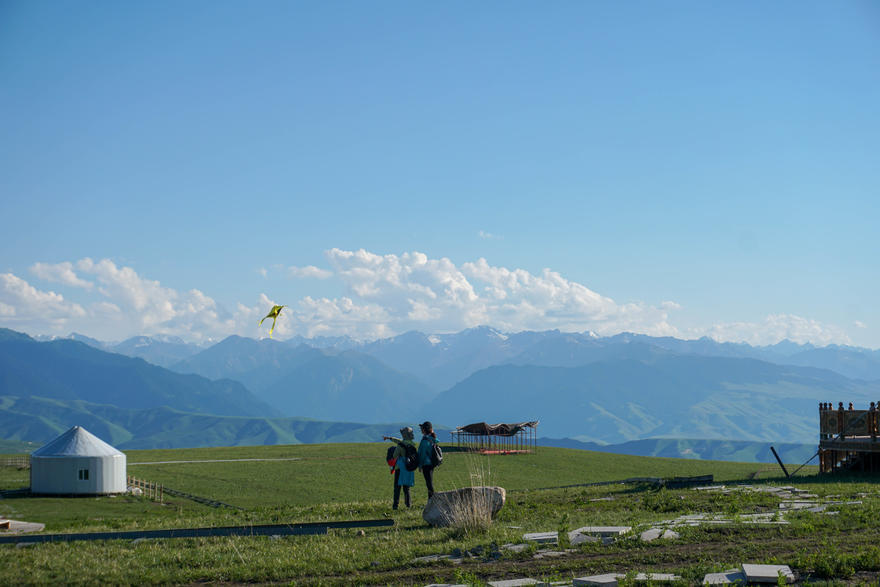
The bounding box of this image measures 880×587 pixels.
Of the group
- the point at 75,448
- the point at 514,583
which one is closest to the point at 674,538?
the point at 514,583

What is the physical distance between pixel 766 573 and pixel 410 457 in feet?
35.9

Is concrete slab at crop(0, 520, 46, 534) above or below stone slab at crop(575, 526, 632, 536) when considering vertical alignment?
below

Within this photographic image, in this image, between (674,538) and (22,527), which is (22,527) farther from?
(674,538)

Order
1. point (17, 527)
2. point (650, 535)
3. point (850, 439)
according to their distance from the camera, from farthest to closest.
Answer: point (850, 439) < point (17, 527) < point (650, 535)

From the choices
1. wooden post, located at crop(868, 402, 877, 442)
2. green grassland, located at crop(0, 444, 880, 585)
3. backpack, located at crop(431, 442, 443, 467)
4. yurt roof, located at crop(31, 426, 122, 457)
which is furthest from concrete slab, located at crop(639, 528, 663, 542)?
yurt roof, located at crop(31, 426, 122, 457)

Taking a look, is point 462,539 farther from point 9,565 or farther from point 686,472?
point 686,472

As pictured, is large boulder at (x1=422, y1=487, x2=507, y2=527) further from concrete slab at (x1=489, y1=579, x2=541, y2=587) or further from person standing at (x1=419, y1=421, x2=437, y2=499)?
concrete slab at (x1=489, y1=579, x2=541, y2=587)

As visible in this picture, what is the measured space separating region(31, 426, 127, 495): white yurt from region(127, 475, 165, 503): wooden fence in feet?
2.08

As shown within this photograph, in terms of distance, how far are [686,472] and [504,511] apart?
23.7 m

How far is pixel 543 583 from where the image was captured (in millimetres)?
9484

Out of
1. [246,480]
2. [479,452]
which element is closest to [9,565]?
Answer: [246,480]

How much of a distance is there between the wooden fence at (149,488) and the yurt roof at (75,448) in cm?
146

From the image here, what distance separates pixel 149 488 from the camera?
3294cm

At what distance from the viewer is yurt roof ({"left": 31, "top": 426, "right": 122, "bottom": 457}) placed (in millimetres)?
32850
